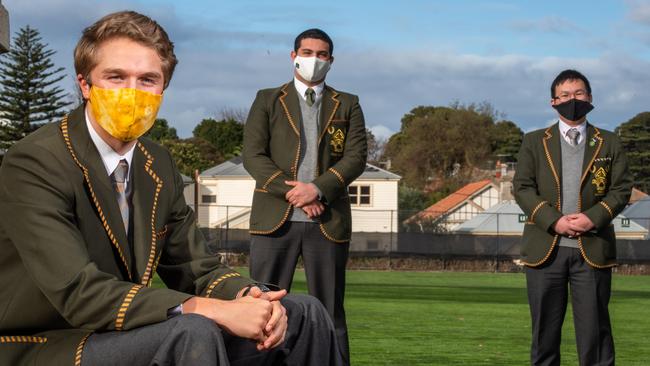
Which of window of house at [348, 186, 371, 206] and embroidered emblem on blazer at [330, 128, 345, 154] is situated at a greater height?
window of house at [348, 186, 371, 206]

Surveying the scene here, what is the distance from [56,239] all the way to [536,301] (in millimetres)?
4880

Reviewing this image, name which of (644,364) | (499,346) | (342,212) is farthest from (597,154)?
(499,346)

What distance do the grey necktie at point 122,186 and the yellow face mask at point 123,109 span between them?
104mm

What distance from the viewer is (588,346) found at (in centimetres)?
768

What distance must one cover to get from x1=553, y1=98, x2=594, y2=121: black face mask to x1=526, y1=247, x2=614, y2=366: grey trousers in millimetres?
868

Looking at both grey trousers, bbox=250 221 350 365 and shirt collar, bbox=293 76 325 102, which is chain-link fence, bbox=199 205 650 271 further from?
grey trousers, bbox=250 221 350 365

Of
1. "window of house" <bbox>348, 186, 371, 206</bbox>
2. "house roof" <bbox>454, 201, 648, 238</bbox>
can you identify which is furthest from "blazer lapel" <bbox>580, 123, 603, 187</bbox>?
"window of house" <bbox>348, 186, 371, 206</bbox>

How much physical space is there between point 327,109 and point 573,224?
173 cm

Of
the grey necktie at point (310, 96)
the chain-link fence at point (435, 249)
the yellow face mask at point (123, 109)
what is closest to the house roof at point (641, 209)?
the chain-link fence at point (435, 249)

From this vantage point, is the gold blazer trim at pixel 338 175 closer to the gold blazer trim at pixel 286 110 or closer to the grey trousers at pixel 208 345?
the gold blazer trim at pixel 286 110

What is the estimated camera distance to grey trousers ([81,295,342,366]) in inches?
127

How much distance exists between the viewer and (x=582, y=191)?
304 inches

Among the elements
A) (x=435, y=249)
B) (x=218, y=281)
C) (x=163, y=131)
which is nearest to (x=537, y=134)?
(x=218, y=281)

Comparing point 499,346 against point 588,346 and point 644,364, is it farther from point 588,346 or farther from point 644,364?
point 588,346
